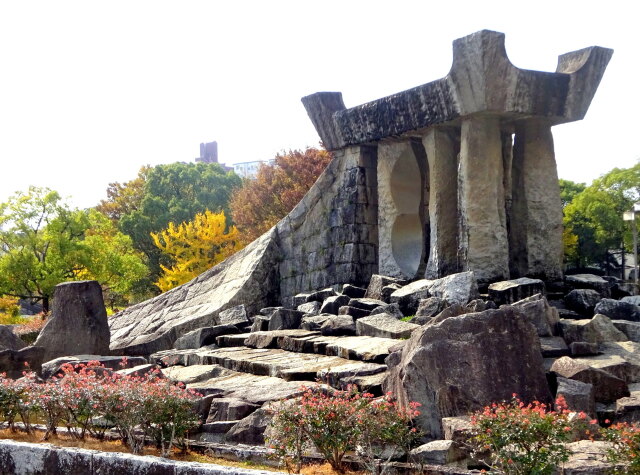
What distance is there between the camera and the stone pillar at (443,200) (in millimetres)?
14852

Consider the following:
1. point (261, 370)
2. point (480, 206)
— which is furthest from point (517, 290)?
point (261, 370)

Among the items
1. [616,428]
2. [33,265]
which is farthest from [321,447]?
[33,265]

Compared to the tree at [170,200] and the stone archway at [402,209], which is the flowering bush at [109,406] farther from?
the tree at [170,200]

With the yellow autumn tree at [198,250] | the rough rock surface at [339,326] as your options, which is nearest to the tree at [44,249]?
the yellow autumn tree at [198,250]

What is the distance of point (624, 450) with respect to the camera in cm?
571

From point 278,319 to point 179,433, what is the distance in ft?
18.6

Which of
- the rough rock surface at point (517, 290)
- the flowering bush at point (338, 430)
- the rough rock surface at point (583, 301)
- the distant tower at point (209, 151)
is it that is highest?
the distant tower at point (209, 151)

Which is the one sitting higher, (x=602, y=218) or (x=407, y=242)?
(x=602, y=218)

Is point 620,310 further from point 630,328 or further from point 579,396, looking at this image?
point 579,396

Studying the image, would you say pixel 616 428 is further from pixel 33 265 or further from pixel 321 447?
pixel 33 265

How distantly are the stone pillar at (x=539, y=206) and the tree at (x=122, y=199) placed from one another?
3484cm

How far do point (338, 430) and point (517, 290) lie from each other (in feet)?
20.2

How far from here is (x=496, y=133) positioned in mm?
14344

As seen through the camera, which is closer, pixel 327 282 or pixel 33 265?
pixel 327 282
